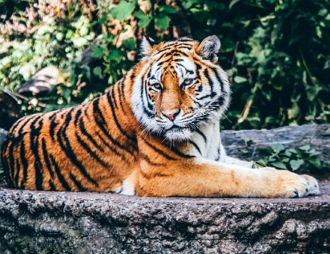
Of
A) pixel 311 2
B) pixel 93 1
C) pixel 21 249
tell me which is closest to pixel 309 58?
pixel 311 2

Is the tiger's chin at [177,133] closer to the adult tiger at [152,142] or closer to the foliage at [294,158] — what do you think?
the adult tiger at [152,142]

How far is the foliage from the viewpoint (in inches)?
199

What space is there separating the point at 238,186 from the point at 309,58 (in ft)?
11.5

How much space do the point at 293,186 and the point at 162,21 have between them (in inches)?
126

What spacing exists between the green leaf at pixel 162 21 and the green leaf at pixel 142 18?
8cm

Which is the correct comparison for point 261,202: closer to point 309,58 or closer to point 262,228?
point 262,228

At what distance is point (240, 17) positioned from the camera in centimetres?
692

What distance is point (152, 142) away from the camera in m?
3.75

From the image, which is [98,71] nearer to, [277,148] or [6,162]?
[277,148]

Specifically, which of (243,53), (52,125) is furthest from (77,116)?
(243,53)

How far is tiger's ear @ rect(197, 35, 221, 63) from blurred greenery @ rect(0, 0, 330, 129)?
8.13ft

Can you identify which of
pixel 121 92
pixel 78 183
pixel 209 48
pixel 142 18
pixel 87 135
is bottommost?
pixel 78 183

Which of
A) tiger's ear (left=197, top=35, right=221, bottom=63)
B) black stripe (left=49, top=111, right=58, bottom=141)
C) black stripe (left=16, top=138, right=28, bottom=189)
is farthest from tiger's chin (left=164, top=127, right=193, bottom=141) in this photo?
black stripe (left=16, top=138, right=28, bottom=189)

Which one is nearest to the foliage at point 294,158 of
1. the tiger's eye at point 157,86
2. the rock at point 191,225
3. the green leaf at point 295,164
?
the green leaf at point 295,164
